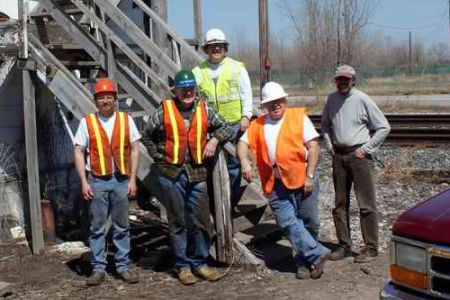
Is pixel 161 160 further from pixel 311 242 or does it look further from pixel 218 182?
pixel 311 242

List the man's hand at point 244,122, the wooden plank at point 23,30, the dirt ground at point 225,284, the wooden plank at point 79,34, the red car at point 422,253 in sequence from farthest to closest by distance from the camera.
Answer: the wooden plank at point 79,34 → the wooden plank at point 23,30 → the man's hand at point 244,122 → the dirt ground at point 225,284 → the red car at point 422,253

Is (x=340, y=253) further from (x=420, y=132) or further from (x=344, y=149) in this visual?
(x=420, y=132)

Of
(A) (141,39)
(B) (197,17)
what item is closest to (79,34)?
(A) (141,39)


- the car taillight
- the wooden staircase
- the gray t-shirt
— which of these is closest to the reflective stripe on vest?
the wooden staircase

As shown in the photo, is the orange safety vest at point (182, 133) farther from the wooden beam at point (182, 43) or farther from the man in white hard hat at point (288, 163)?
the wooden beam at point (182, 43)

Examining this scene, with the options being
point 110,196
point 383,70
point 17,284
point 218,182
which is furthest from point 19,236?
point 383,70

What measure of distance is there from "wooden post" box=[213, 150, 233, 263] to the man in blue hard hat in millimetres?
164

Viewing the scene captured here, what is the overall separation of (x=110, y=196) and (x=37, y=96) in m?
3.09

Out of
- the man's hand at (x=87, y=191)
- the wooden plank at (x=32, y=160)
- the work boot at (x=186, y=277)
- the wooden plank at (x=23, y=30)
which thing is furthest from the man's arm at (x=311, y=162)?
the wooden plank at (x=23, y=30)

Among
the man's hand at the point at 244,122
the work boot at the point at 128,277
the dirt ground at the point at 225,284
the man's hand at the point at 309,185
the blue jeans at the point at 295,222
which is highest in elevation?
the man's hand at the point at 244,122

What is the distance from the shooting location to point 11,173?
845 cm

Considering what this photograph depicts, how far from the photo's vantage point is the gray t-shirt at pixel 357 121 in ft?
20.8

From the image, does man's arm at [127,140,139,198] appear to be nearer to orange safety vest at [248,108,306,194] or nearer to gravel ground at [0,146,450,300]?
gravel ground at [0,146,450,300]

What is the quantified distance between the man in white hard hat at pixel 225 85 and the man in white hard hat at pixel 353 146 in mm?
815
